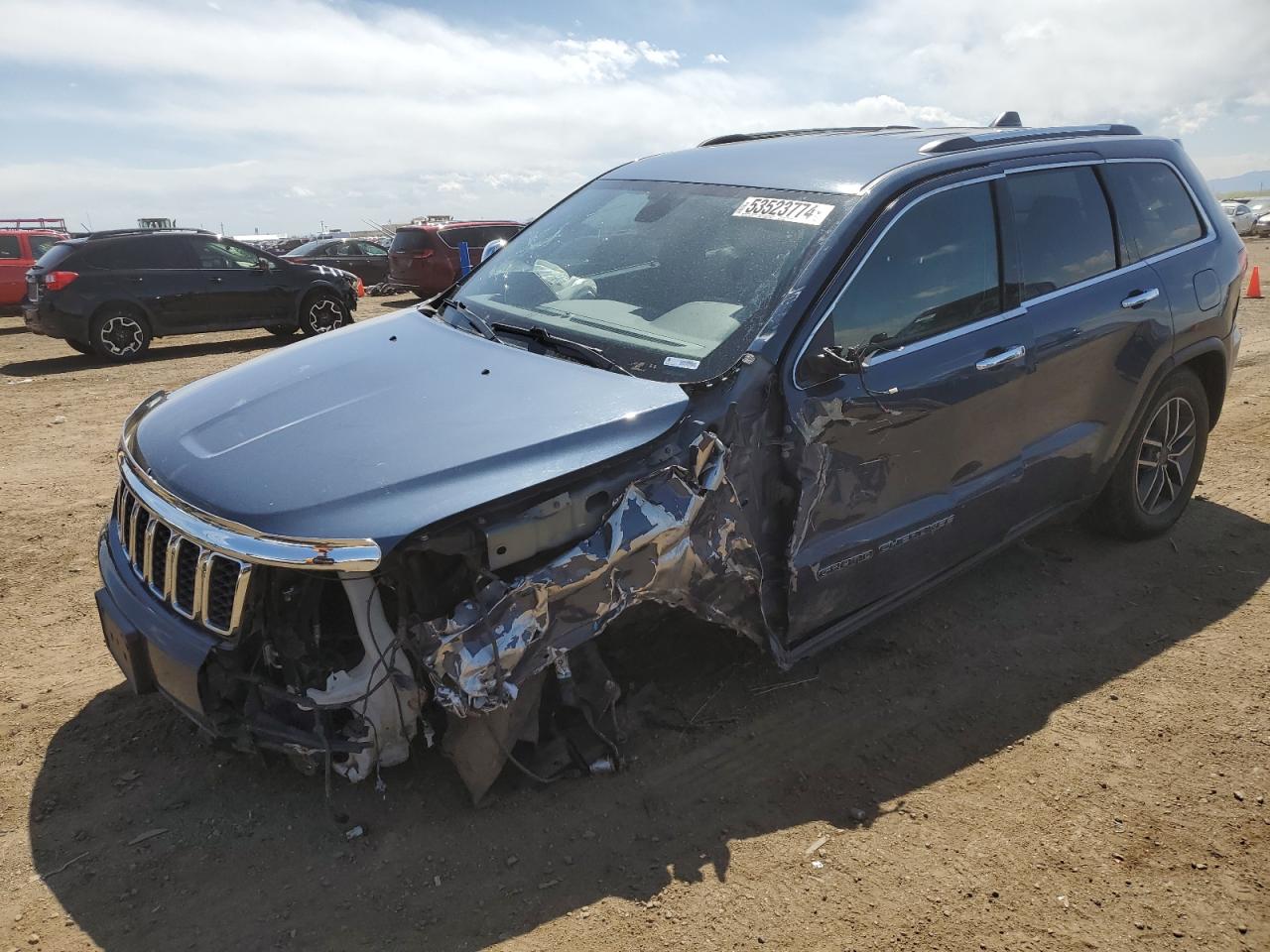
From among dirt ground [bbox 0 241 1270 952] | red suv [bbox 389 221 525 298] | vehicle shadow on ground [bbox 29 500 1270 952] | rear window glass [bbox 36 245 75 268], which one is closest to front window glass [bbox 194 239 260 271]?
rear window glass [bbox 36 245 75 268]

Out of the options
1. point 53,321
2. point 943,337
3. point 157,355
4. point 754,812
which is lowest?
point 157,355

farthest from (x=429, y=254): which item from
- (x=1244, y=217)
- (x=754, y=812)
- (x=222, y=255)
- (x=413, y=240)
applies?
(x=1244, y=217)

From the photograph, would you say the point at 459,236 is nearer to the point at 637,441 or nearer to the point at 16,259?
the point at 16,259

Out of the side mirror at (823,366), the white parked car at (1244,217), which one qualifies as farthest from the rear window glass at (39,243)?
the white parked car at (1244,217)

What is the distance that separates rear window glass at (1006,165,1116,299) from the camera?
3814 millimetres

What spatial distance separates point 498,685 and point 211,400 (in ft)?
4.96

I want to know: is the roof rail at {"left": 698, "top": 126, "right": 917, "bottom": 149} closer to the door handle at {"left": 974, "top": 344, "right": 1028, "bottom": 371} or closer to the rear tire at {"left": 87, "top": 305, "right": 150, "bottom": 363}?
the door handle at {"left": 974, "top": 344, "right": 1028, "bottom": 371}

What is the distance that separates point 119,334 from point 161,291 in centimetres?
76

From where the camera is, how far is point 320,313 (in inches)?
530

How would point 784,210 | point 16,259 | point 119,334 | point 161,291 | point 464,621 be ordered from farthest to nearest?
point 16,259 → point 161,291 → point 119,334 → point 784,210 → point 464,621

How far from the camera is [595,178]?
14.6 ft

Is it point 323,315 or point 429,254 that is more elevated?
point 429,254

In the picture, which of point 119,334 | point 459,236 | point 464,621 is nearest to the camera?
point 464,621

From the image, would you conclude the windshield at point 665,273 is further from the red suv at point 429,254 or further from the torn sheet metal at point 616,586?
the red suv at point 429,254
